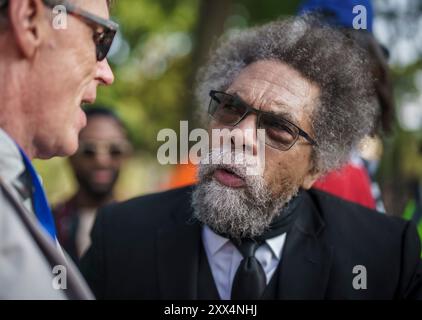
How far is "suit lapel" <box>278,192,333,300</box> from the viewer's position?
2.53 meters

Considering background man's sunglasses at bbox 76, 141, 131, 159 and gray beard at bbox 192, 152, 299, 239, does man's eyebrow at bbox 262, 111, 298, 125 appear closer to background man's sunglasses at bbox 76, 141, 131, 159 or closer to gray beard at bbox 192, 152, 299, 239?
gray beard at bbox 192, 152, 299, 239

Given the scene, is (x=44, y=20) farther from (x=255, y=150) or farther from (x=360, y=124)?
(x=360, y=124)

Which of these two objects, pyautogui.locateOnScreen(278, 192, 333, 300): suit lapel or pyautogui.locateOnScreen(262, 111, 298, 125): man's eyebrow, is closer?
pyautogui.locateOnScreen(278, 192, 333, 300): suit lapel

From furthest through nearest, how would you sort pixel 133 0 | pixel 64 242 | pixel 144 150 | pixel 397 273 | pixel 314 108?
pixel 144 150 → pixel 133 0 → pixel 64 242 → pixel 314 108 → pixel 397 273

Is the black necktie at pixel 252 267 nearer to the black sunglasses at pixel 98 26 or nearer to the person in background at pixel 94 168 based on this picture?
the black sunglasses at pixel 98 26

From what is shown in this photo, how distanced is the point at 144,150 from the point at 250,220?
1826 centimetres

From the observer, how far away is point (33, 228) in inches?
54.3

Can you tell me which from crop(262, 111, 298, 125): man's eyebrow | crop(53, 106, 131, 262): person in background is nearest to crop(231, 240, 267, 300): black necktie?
crop(262, 111, 298, 125): man's eyebrow

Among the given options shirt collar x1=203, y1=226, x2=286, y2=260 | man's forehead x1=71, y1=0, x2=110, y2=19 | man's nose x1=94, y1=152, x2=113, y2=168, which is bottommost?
shirt collar x1=203, y1=226, x2=286, y2=260

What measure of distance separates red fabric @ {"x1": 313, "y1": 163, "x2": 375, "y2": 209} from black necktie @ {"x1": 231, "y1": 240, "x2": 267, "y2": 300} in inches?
47.1

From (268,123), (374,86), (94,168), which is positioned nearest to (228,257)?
(268,123)

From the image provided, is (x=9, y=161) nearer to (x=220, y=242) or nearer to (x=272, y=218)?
(x=220, y=242)

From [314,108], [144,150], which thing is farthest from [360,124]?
[144,150]

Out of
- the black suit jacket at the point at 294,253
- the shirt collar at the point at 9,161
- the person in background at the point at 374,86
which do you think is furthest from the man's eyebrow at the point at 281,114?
the shirt collar at the point at 9,161
